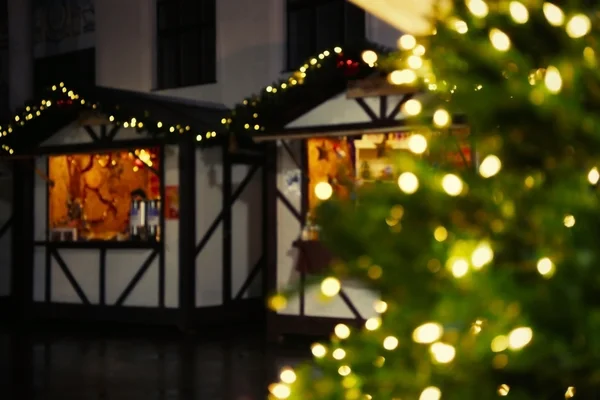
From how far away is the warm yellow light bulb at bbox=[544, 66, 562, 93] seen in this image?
141 cm

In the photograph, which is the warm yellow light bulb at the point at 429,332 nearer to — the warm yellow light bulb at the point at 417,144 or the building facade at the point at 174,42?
the warm yellow light bulb at the point at 417,144

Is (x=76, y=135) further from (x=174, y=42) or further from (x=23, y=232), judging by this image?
(x=174, y=42)

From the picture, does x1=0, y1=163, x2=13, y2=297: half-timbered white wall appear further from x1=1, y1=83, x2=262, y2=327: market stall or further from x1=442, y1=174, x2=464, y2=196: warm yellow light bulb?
x1=442, y1=174, x2=464, y2=196: warm yellow light bulb

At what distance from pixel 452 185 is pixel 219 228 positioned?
918 centimetres

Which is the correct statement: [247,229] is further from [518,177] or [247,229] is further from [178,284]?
[518,177]

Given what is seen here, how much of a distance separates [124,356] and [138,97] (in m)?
3.32

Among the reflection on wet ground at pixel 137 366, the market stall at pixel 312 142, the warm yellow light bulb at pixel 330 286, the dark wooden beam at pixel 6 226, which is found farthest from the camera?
the dark wooden beam at pixel 6 226

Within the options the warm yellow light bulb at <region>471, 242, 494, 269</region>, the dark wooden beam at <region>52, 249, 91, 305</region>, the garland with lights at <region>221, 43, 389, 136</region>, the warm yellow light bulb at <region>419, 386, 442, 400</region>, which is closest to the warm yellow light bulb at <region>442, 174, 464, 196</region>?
the warm yellow light bulb at <region>471, 242, 494, 269</region>

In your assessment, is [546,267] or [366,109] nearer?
[546,267]

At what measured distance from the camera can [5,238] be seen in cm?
1324

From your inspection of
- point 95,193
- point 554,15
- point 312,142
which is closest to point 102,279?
point 95,193

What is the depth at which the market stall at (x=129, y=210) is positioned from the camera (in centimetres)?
1008

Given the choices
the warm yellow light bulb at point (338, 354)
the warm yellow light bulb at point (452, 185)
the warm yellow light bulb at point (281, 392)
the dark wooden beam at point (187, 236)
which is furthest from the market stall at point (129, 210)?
the warm yellow light bulb at point (452, 185)

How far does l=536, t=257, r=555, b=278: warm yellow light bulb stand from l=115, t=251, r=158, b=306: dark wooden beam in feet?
30.3
